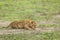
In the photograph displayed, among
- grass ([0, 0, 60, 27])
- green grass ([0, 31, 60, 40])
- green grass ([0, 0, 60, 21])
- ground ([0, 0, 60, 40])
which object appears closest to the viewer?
green grass ([0, 31, 60, 40])

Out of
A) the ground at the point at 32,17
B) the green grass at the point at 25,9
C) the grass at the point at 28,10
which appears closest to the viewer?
the ground at the point at 32,17

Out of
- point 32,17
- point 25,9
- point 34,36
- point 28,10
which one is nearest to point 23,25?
point 34,36

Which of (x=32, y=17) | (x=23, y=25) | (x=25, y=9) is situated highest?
(x=23, y=25)

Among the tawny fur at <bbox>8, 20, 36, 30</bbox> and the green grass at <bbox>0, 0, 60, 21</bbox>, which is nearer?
the tawny fur at <bbox>8, 20, 36, 30</bbox>

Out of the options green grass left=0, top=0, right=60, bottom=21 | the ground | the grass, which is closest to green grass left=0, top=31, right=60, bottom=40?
the ground

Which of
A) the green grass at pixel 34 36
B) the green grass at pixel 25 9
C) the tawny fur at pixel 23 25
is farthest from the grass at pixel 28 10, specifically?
the green grass at pixel 34 36

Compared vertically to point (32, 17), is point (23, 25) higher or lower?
higher

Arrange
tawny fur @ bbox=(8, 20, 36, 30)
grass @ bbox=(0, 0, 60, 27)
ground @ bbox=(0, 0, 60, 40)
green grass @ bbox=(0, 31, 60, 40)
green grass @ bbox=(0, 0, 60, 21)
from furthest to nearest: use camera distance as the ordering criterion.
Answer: green grass @ bbox=(0, 0, 60, 21), grass @ bbox=(0, 0, 60, 27), tawny fur @ bbox=(8, 20, 36, 30), ground @ bbox=(0, 0, 60, 40), green grass @ bbox=(0, 31, 60, 40)

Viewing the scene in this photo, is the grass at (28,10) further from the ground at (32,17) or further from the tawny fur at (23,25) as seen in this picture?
the tawny fur at (23,25)

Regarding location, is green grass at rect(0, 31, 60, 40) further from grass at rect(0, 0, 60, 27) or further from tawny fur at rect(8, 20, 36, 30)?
grass at rect(0, 0, 60, 27)

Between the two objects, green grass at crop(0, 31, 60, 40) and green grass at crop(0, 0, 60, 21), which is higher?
green grass at crop(0, 31, 60, 40)

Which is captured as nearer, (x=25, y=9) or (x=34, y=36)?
(x=34, y=36)

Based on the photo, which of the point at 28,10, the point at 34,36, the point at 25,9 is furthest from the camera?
the point at 25,9

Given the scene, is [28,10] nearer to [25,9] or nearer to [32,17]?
[25,9]
